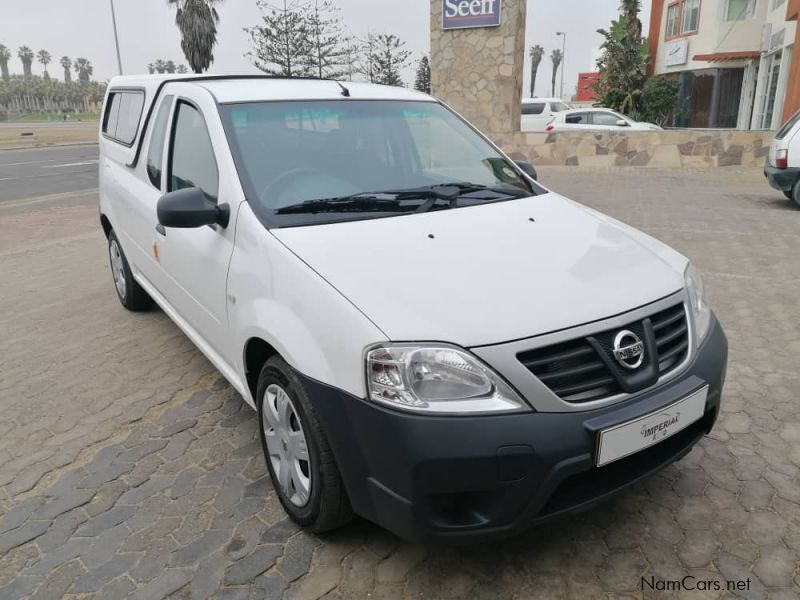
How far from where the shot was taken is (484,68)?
14.9 metres

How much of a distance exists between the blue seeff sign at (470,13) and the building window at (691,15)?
19.8 m

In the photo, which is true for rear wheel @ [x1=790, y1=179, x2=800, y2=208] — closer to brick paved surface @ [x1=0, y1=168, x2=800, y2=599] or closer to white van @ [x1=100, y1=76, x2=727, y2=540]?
brick paved surface @ [x1=0, y1=168, x2=800, y2=599]

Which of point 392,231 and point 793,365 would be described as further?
point 793,365

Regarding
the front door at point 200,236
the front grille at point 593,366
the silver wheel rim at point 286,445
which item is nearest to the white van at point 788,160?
the front grille at point 593,366

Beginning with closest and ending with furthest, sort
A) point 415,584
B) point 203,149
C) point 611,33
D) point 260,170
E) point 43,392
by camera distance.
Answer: point 415,584, point 260,170, point 203,149, point 43,392, point 611,33

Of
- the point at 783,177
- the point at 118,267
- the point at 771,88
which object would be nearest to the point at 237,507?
the point at 118,267

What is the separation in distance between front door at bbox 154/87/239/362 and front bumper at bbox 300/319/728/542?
101 centimetres

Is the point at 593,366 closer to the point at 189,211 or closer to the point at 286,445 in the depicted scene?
the point at 286,445

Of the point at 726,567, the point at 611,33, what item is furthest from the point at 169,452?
the point at 611,33

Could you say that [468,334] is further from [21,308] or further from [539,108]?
[539,108]

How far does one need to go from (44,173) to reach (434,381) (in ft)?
65.7

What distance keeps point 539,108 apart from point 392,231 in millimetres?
20254

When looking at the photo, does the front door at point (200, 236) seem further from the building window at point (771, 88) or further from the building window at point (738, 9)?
the building window at point (738, 9)

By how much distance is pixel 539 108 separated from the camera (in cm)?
2138
